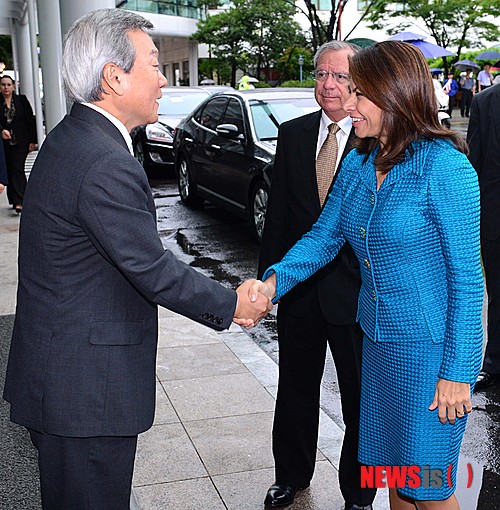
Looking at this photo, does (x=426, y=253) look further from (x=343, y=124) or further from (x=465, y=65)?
(x=465, y=65)

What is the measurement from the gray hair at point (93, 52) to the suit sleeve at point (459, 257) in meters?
1.11

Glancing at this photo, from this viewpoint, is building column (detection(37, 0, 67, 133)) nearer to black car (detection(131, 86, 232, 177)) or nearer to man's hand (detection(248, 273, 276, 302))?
man's hand (detection(248, 273, 276, 302))

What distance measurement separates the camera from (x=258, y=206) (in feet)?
32.6

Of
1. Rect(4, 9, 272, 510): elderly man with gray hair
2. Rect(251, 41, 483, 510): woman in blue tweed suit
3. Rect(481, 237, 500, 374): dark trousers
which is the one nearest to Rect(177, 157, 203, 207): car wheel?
Rect(481, 237, 500, 374): dark trousers

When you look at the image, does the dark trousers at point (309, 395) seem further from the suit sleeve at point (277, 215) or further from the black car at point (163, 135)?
the black car at point (163, 135)

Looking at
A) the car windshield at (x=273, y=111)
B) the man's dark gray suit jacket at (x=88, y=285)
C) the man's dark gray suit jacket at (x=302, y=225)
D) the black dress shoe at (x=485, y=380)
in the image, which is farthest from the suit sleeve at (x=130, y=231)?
the car windshield at (x=273, y=111)

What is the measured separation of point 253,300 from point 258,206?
22.2 ft

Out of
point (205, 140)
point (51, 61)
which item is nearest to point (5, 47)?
point (205, 140)

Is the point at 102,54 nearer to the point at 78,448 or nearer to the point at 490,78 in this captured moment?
the point at 78,448

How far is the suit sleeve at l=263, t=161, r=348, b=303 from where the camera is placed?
335 centimetres

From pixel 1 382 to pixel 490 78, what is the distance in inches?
1199

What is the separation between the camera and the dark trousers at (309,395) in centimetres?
372

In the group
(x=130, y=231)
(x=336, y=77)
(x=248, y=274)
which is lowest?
(x=248, y=274)

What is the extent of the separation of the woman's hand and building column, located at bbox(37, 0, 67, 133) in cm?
560
